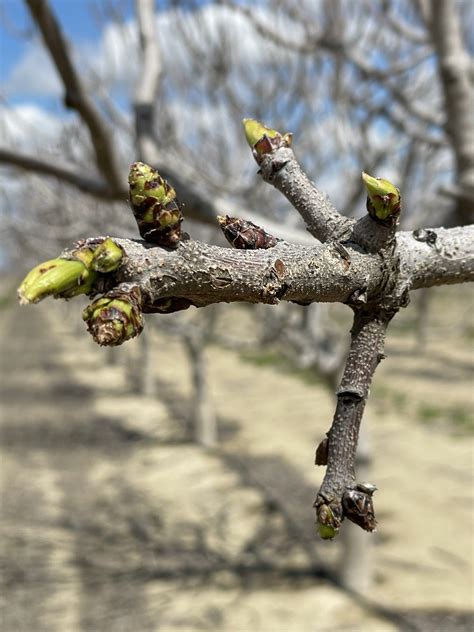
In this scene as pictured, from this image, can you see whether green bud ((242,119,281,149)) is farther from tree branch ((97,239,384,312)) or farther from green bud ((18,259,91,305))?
green bud ((18,259,91,305))

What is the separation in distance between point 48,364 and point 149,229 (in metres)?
21.2

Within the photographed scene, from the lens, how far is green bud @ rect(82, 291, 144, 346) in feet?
2.16

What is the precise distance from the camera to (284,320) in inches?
280

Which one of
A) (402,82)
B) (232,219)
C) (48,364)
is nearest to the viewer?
(232,219)

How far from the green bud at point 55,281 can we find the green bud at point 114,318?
0.03 m

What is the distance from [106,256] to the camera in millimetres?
680

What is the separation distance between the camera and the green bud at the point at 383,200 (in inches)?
35.3

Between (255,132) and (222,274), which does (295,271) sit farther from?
(255,132)

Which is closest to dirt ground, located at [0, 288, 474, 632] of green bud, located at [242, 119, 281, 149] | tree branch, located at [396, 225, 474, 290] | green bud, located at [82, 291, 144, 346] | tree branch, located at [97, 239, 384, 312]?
tree branch, located at [396, 225, 474, 290]

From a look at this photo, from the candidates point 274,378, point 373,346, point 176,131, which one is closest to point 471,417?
point 274,378

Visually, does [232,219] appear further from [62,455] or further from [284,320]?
[62,455]

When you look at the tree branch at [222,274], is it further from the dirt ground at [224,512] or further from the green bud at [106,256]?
the dirt ground at [224,512]

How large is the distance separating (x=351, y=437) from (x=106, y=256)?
1.25ft

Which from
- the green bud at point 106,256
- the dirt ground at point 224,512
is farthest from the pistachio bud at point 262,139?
the dirt ground at point 224,512
